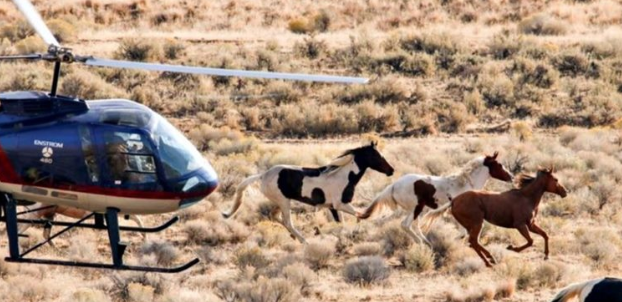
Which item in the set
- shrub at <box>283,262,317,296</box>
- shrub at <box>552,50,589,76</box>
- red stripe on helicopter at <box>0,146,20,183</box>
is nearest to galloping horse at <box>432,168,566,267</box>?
shrub at <box>283,262,317,296</box>

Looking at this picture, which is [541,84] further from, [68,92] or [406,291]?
[406,291]

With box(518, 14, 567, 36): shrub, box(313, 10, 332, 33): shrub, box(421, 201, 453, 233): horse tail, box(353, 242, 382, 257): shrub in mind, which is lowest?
box(313, 10, 332, 33): shrub

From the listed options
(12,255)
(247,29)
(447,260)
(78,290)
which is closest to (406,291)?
(447,260)

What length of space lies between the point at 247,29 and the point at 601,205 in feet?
67.2

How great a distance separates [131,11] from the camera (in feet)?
154

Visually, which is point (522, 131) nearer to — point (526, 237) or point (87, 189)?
point (526, 237)

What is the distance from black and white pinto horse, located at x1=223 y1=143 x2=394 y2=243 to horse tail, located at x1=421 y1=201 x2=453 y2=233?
3.35 ft

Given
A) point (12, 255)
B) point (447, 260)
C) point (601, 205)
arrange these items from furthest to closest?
point (601, 205), point (447, 260), point (12, 255)

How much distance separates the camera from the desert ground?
2069 cm

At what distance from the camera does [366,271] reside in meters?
20.9

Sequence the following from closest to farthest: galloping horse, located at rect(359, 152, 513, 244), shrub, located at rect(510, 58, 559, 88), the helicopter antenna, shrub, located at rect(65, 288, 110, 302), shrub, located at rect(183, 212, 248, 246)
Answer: the helicopter antenna
shrub, located at rect(65, 288, 110, 302)
galloping horse, located at rect(359, 152, 513, 244)
shrub, located at rect(183, 212, 248, 246)
shrub, located at rect(510, 58, 559, 88)

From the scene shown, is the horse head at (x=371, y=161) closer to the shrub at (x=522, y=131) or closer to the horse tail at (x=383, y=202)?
the horse tail at (x=383, y=202)

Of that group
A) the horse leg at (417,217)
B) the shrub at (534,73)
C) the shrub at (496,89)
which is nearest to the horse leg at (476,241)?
the horse leg at (417,217)

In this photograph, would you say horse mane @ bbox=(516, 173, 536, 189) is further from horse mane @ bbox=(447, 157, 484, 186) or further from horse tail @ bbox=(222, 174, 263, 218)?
horse tail @ bbox=(222, 174, 263, 218)
